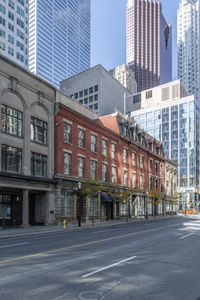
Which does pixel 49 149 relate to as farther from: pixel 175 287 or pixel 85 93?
pixel 85 93

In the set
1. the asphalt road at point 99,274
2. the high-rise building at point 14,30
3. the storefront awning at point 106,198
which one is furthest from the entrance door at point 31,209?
the high-rise building at point 14,30

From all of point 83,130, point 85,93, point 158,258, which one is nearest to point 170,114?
point 85,93

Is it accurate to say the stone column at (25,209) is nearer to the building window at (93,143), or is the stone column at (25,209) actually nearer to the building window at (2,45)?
the building window at (93,143)

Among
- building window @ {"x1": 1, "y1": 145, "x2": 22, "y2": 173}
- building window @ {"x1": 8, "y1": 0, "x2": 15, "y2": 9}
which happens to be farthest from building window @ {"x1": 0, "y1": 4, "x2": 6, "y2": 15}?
building window @ {"x1": 1, "y1": 145, "x2": 22, "y2": 173}

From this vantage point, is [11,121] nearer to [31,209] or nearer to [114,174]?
[31,209]

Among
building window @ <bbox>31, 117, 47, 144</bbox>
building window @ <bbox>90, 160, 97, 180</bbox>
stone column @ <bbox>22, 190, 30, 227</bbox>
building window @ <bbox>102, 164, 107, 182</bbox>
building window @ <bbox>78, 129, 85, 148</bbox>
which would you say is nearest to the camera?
stone column @ <bbox>22, 190, 30, 227</bbox>

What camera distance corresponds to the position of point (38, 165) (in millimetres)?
35906

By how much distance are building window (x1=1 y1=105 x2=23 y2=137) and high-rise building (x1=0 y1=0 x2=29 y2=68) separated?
189 ft

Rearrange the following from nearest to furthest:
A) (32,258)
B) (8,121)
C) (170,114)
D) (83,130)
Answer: (32,258), (8,121), (83,130), (170,114)

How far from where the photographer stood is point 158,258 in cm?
1332

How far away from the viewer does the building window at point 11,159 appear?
3136 cm

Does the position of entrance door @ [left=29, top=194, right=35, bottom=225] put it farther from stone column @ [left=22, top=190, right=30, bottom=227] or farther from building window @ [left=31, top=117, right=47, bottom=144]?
building window @ [left=31, top=117, right=47, bottom=144]

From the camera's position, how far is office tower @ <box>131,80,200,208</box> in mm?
129000

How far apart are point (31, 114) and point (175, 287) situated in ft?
94.3
